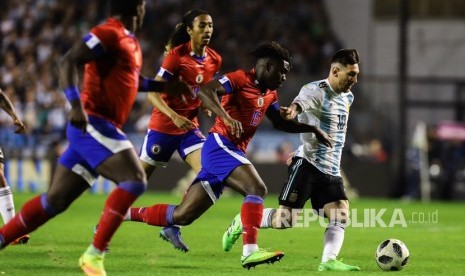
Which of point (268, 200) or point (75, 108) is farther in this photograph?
point (268, 200)

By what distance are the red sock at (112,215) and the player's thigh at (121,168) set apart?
105 millimetres

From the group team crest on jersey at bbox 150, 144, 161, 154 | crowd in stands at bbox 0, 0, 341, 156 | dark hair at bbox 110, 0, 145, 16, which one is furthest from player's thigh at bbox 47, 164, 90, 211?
crowd in stands at bbox 0, 0, 341, 156

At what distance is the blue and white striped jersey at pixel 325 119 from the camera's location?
9.95 m

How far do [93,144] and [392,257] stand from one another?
3252 mm

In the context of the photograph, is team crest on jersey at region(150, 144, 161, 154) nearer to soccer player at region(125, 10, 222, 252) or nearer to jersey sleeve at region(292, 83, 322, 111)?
soccer player at region(125, 10, 222, 252)

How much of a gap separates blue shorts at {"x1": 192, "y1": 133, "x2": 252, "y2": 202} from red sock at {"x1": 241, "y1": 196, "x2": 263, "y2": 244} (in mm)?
438

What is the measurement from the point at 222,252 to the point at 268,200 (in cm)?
1119

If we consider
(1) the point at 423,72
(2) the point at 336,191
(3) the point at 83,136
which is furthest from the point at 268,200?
(3) the point at 83,136

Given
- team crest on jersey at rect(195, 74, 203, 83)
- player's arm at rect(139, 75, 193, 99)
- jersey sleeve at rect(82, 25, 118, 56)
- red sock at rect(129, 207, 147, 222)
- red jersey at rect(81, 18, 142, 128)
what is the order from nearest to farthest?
1. jersey sleeve at rect(82, 25, 118, 56)
2. red jersey at rect(81, 18, 142, 128)
3. player's arm at rect(139, 75, 193, 99)
4. red sock at rect(129, 207, 147, 222)
5. team crest on jersey at rect(195, 74, 203, 83)

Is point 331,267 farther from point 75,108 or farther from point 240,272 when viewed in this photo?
point 75,108

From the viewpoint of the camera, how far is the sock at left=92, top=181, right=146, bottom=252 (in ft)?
25.5

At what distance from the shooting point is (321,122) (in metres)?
10.0

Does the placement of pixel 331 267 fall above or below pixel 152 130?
below

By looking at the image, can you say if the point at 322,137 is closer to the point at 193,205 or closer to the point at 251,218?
the point at 251,218
